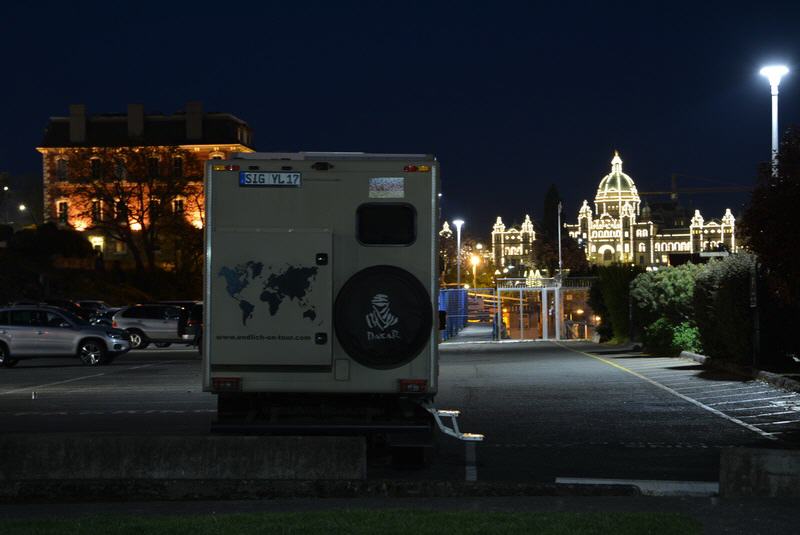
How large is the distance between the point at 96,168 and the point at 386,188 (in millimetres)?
76479

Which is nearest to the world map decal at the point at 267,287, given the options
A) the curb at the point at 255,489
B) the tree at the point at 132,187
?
the curb at the point at 255,489

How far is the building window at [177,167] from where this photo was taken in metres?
85.9

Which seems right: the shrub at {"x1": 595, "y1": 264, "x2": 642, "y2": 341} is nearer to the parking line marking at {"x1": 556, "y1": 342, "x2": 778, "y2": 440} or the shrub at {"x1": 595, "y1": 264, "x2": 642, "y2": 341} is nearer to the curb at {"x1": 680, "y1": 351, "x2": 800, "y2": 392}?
the curb at {"x1": 680, "y1": 351, "x2": 800, "y2": 392}

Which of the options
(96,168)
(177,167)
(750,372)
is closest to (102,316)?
(96,168)

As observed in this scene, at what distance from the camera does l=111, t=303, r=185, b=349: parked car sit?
44469 mm

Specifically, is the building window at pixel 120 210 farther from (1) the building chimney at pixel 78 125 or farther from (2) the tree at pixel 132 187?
(1) the building chimney at pixel 78 125

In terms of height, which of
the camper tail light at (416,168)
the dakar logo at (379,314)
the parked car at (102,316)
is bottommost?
→ the parked car at (102,316)

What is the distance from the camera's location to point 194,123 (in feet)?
384

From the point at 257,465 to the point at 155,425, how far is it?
22.4 ft

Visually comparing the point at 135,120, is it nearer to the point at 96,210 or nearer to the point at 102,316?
the point at 96,210

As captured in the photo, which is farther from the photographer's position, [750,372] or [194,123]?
[194,123]

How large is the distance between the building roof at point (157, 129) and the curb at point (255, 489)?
347 feet

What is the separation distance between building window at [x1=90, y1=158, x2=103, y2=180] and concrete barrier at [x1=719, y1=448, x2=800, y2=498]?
3073 inches

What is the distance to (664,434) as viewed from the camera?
16344mm
